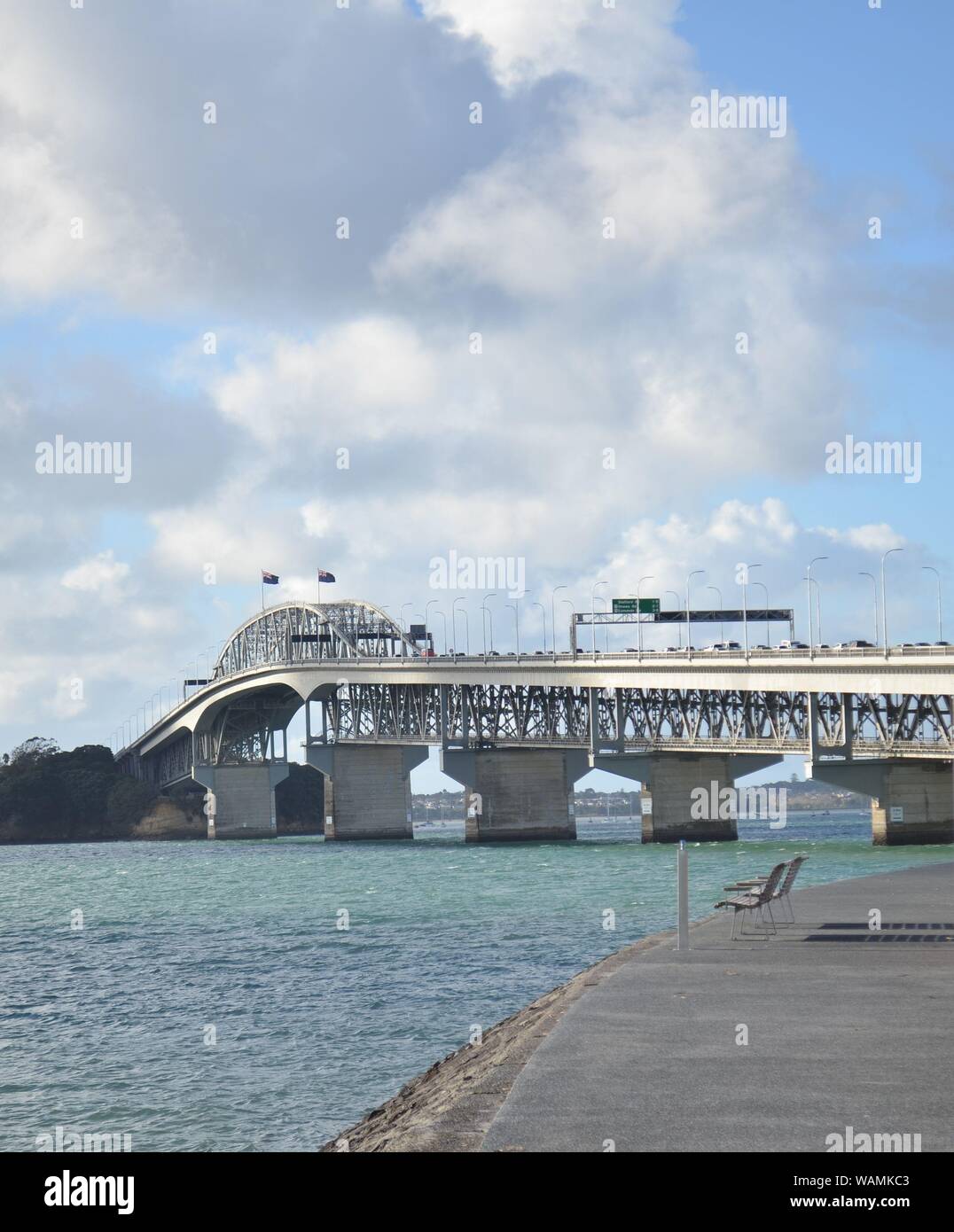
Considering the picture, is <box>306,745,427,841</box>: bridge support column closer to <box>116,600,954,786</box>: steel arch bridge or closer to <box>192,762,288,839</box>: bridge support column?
<box>116,600,954,786</box>: steel arch bridge

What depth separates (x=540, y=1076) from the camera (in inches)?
535

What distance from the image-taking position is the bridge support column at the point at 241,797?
19075cm

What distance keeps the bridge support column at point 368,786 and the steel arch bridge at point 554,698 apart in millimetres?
1967

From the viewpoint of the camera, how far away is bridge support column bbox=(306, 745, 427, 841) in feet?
508

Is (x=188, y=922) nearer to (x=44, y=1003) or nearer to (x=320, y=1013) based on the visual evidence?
(x=44, y=1003)

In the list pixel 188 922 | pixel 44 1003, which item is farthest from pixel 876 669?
pixel 44 1003

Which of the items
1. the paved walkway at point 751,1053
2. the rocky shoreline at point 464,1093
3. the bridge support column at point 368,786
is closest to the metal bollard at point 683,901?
the paved walkway at point 751,1053

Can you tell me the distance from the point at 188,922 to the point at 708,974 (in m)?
35.8

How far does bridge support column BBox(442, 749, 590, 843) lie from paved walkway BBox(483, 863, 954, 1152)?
109170 mm

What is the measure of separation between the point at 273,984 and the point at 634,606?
94.2 m

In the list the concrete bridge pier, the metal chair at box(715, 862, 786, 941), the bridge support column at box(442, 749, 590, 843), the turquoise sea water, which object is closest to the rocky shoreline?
the turquoise sea water

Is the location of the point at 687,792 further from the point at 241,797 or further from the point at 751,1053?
the point at 751,1053

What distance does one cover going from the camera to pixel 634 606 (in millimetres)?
125125

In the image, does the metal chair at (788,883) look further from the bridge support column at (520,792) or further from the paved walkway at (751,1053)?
the bridge support column at (520,792)
